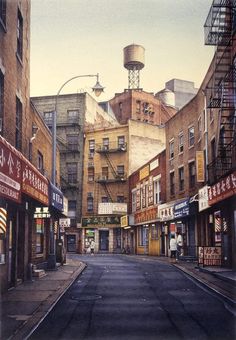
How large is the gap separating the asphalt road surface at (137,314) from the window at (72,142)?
139 feet

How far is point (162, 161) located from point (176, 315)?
30.5 m

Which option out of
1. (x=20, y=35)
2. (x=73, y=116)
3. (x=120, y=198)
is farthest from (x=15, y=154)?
(x=73, y=116)

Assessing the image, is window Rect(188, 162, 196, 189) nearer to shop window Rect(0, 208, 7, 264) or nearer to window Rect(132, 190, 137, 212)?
window Rect(132, 190, 137, 212)

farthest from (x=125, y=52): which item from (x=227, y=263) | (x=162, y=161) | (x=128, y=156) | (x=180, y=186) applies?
(x=227, y=263)

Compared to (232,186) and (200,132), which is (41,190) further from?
(200,132)

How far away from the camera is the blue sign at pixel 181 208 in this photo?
31.0 m

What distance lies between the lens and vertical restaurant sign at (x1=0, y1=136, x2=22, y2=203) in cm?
1057

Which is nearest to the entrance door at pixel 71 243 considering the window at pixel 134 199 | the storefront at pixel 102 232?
the storefront at pixel 102 232

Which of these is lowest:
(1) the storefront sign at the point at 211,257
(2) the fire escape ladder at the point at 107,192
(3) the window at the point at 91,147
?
(1) the storefront sign at the point at 211,257

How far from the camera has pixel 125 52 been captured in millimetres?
70250

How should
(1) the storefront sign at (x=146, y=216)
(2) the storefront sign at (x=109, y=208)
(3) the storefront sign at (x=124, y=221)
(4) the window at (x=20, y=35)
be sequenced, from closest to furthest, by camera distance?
1. (4) the window at (x=20, y=35)
2. (1) the storefront sign at (x=146, y=216)
3. (3) the storefront sign at (x=124, y=221)
4. (2) the storefront sign at (x=109, y=208)

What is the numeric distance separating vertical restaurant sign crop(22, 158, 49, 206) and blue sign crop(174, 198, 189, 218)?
15.2 meters

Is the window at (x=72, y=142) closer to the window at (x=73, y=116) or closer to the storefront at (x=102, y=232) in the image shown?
the window at (x=73, y=116)

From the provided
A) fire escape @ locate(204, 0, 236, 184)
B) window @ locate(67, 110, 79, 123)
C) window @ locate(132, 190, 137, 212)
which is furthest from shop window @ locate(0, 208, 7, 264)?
window @ locate(67, 110, 79, 123)
